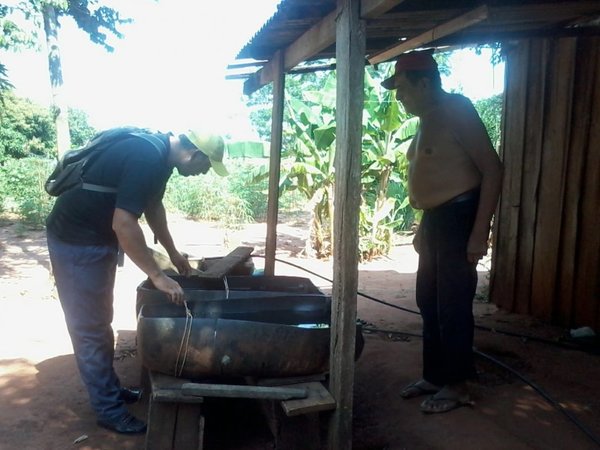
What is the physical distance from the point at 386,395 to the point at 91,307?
81.6 inches

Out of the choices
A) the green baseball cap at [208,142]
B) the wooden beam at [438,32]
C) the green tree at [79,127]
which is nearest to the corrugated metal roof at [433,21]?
the wooden beam at [438,32]

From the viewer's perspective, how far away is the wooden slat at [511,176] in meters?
5.78

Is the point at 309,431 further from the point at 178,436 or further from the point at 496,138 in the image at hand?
the point at 496,138

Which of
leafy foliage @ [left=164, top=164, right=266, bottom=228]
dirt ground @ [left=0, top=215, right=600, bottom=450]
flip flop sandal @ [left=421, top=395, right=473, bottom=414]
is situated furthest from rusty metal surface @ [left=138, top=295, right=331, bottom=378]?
leafy foliage @ [left=164, top=164, right=266, bottom=228]

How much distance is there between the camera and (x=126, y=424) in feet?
11.4

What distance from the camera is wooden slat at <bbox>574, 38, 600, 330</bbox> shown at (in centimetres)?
500

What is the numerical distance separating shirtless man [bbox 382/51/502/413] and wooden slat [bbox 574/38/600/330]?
7.34ft

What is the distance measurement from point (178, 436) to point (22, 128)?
75.9 ft

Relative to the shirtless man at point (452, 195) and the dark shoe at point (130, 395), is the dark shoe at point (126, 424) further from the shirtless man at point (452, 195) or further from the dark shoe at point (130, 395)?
the shirtless man at point (452, 195)

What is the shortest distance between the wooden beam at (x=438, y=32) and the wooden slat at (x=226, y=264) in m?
2.18

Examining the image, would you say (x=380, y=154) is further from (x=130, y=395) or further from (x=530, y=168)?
(x=130, y=395)

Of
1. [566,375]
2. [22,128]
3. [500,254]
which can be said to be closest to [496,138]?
[500,254]

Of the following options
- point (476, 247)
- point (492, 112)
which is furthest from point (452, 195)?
point (492, 112)

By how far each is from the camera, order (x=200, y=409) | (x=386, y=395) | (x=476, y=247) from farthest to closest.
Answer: (x=386, y=395), (x=476, y=247), (x=200, y=409)
